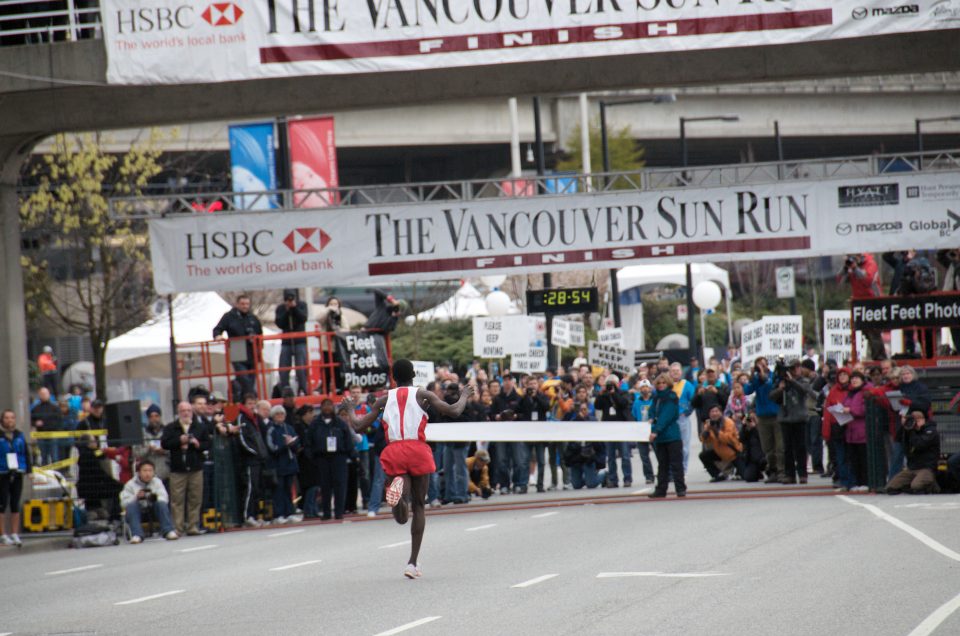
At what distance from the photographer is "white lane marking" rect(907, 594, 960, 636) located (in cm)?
912

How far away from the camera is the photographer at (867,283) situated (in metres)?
23.7

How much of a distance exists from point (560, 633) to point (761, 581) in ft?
9.10

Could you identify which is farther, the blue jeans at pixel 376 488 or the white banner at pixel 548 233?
the white banner at pixel 548 233

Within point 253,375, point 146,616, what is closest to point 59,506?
point 253,375

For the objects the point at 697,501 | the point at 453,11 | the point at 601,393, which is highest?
the point at 453,11

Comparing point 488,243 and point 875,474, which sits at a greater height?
point 488,243

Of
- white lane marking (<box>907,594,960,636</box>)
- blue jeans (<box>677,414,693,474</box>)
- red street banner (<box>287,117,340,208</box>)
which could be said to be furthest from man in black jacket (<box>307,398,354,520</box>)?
white lane marking (<box>907,594,960,636</box>)

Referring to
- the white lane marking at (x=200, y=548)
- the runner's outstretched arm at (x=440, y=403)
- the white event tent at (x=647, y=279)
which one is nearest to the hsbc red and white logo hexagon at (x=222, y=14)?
the white lane marking at (x=200, y=548)

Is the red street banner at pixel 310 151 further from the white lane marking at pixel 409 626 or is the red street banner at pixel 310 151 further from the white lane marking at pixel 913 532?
the white lane marking at pixel 409 626

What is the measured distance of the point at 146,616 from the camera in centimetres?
1164

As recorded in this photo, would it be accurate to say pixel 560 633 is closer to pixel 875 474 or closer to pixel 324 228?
pixel 875 474

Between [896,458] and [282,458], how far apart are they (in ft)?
28.7

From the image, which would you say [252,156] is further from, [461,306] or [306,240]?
[461,306]

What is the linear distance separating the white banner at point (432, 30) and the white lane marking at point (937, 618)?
11.0m
